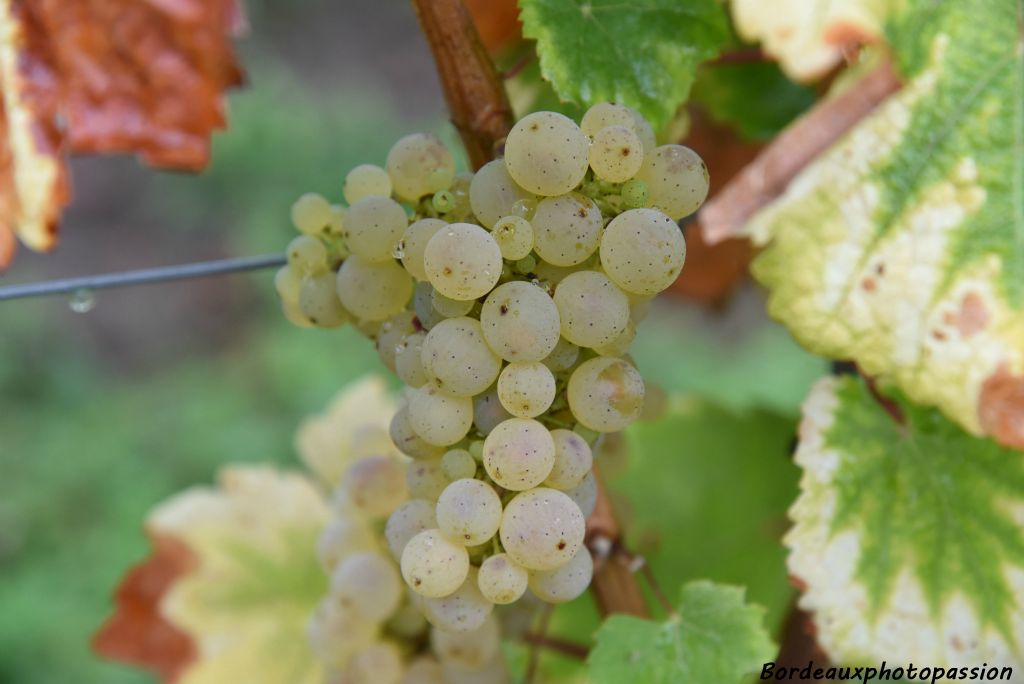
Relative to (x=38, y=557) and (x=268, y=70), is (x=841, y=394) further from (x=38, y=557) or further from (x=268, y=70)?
(x=268, y=70)

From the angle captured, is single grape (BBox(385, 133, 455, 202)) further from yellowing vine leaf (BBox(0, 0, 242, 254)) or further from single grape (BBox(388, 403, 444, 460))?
yellowing vine leaf (BBox(0, 0, 242, 254))

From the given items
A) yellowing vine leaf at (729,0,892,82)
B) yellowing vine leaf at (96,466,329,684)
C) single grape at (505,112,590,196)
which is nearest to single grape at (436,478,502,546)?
single grape at (505,112,590,196)

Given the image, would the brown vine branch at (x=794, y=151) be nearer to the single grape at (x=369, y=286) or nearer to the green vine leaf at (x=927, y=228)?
the green vine leaf at (x=927, y=228)

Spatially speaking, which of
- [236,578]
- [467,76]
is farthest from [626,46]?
[236,578]

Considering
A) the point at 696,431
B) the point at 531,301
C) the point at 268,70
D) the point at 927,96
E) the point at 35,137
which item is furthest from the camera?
the point at 268,70

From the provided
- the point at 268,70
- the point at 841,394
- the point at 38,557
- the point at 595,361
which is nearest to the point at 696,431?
the point at 841,394
